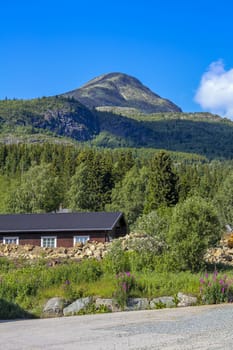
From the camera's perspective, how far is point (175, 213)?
26.2 m

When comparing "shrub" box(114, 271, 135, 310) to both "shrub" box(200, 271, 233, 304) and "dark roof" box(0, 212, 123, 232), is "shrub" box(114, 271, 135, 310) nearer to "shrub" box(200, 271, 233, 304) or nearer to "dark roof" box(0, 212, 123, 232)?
"shrub" box(200, 271, 233, 304)

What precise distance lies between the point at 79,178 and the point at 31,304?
71991 millimetres

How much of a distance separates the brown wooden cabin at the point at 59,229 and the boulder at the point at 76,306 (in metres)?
20.9

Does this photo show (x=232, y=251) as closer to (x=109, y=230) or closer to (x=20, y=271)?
(x=109, y=230)

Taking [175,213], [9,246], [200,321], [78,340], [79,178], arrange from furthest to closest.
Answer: [79,178] < [9,246] < [175,213] < [200,321] < [78,340]

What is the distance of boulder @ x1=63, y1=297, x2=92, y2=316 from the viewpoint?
64.2 ft

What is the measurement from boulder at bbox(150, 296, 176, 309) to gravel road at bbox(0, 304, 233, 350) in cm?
97

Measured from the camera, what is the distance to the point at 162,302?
1994cm

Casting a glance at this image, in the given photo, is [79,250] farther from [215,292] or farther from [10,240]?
[215,292]

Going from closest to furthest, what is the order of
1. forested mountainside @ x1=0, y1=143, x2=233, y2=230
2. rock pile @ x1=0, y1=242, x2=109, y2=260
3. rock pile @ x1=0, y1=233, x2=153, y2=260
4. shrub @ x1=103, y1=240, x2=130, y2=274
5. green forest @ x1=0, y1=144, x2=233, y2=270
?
1. shrub @ x1=103, y1=240, x2=130, y2=274
2. rock pile @ x1=0, y1=233, x2=153, y2=260
3. rock pile @ x1=0, y1=242, x2=109, y2=260
4. green forest @ x1=0, y1=144, x2=233, y2=270
5. forested mountainside @ x1=0, y1=143, x2=233, y2=230

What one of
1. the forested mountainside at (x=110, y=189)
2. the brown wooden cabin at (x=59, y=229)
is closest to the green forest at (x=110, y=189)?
the forested mountainside at (x=110, y=189)

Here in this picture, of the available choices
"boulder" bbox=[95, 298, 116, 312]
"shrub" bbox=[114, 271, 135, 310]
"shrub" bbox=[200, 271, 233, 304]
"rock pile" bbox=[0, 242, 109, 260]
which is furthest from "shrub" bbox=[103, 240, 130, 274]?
"shrub" bbox=[200, 271, 233, 304]

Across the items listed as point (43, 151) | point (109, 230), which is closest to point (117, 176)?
point (43, 151)

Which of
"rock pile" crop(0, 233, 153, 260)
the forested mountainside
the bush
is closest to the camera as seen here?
the bush
